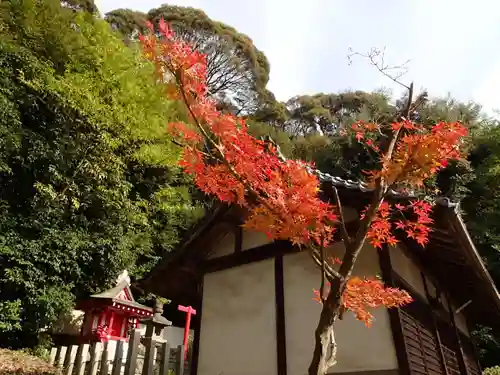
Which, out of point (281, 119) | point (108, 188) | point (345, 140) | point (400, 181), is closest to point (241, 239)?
point (400, 181)

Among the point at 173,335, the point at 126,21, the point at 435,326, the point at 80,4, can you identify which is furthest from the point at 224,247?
the point at 126,21

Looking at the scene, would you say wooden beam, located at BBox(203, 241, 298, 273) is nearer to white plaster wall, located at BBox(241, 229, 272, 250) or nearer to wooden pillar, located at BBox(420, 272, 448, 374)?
white plaster wall, located at BBox(241, 229, 272, 250)

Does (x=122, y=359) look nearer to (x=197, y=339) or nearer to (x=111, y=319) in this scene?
(x=197, y=339)

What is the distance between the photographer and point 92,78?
17.6 metres

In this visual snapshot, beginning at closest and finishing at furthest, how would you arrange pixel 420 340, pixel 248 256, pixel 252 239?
pixel 420 340 < pixel 248 256 < pixel 252 239

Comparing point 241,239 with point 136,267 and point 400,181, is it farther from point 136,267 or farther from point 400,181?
point 136,267

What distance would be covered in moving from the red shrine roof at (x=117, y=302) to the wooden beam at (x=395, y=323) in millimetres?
11843

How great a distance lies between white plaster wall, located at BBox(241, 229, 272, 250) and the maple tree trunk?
3339 millimetres

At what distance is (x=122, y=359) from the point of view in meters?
5.60

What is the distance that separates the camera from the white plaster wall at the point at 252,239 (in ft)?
23.2

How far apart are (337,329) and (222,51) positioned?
27404 millimetres

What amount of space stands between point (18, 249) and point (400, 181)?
44.7 feet

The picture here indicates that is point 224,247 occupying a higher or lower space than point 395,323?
higher

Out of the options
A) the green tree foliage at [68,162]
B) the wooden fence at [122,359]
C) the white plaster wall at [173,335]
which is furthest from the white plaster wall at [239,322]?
the white plaster wall at [173,335]
